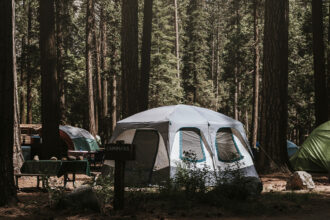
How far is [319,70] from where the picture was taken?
18125mm

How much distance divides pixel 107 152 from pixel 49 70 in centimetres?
889

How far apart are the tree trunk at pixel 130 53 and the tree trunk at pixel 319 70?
22.8ft

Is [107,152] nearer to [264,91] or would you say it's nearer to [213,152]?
[213,152]

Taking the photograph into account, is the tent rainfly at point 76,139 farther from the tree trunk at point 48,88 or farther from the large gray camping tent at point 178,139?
the large gray camping tent at point 178,139

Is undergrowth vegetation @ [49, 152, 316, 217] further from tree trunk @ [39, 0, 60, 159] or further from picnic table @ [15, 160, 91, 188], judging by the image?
tree trunk @ [39, 0, 60, 159]

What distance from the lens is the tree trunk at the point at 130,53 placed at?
15.9 metres

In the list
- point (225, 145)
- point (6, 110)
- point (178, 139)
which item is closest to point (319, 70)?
point (225, 145)

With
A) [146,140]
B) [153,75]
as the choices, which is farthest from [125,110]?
[153,75]

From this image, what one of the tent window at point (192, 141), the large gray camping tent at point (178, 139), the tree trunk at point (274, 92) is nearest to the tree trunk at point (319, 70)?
the tree trunk at point (274, 92)

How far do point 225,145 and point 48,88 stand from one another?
6.45 m

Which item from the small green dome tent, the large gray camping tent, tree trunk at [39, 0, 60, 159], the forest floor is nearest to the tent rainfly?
tree trunk at [39, 0, 60, 159]

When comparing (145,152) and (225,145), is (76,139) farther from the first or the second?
(225,145)

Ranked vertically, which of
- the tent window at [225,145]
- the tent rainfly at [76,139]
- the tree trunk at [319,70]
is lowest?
the tent rainfly at [76,139]

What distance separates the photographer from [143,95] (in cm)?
1841
